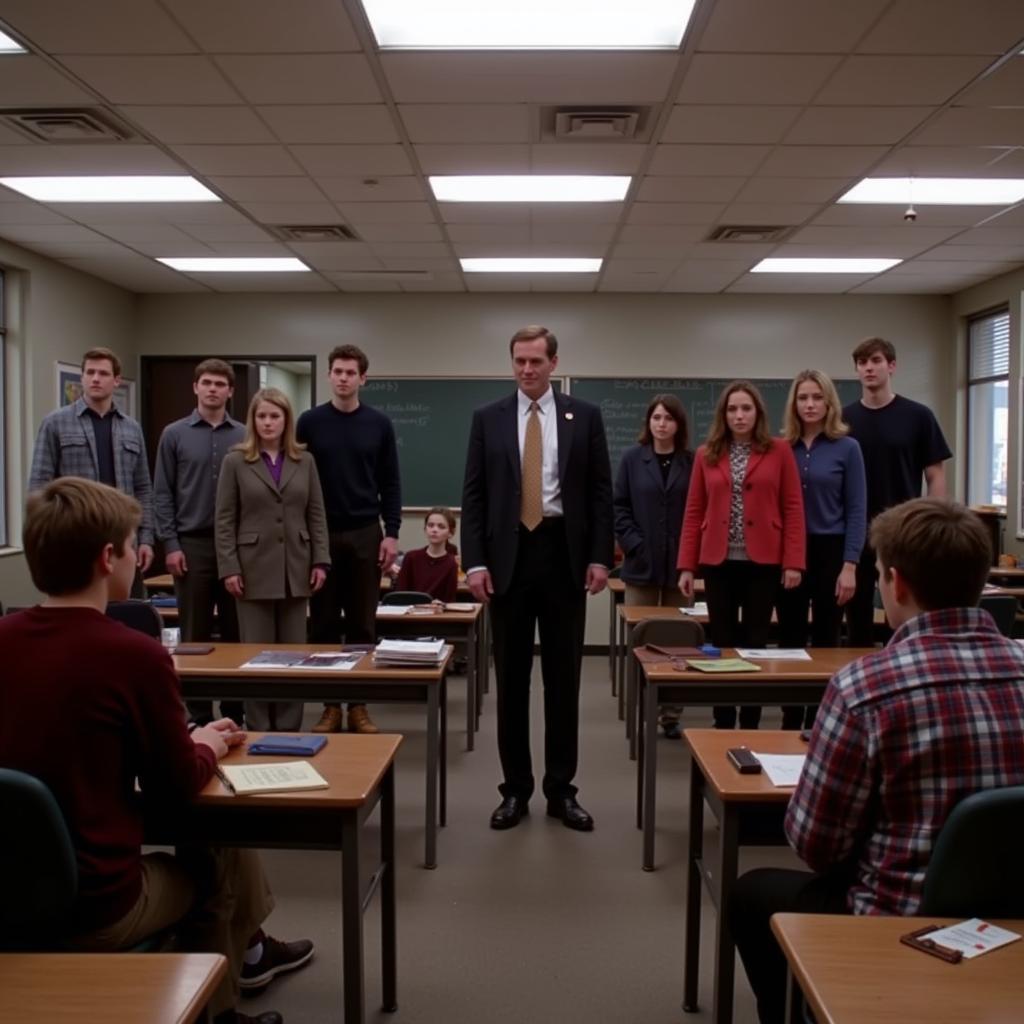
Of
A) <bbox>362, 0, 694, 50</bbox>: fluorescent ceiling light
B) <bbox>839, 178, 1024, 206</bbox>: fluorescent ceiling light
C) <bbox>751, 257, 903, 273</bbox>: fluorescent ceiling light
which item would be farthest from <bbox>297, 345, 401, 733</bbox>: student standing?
<bbox>751, 257, 903, 273</bbox>: fluorescent ceiling light

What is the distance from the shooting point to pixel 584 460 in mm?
3252

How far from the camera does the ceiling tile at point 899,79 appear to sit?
Answer: 3.18 metres

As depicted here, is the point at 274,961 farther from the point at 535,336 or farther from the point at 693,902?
the point at 535,336

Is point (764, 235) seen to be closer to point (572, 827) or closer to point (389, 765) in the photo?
point (572, 827)

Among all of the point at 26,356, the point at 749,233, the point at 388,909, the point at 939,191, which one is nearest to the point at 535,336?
the point at 388,909

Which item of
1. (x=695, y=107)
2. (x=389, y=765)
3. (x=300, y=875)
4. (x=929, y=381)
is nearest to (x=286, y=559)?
(x=300, y=875)

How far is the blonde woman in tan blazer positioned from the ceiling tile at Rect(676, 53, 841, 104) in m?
2.05

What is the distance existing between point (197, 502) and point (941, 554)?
133 inches

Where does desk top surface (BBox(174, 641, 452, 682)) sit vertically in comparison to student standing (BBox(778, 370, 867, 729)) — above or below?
below

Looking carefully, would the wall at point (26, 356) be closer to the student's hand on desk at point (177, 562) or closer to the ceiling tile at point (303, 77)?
the student's hand on desk at point (177, 562)

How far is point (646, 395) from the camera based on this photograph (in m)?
7.53

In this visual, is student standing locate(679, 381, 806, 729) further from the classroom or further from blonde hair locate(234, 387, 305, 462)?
blonde hair locate(234, 387, 305, 462)

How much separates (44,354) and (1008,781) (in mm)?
6440

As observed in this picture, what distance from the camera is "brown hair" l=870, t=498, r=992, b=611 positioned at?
1.38 meters
